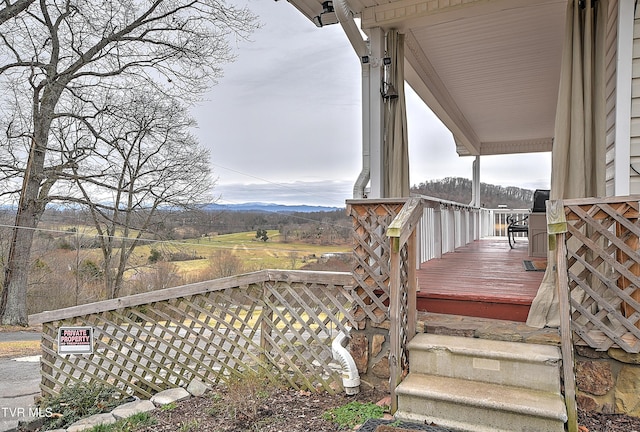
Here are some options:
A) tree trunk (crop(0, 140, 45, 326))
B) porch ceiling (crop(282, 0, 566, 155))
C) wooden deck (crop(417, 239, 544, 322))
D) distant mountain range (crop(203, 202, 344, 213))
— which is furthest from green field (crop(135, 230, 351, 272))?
wooden deck (crop(417, 239, 544, 322))

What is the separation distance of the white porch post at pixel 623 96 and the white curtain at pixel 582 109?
98 millimetres

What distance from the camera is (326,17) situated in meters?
4.05

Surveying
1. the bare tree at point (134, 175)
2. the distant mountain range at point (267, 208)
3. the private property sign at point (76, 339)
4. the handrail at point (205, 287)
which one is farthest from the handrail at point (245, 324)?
the bare tree at point (134, 175)

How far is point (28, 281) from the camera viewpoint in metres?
11.4

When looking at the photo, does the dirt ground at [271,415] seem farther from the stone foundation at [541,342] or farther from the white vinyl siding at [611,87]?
the white vinyl siding at [611,87]

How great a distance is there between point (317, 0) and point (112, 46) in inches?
384

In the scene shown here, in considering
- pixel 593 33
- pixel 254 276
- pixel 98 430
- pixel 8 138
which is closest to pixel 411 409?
pixel 254 276

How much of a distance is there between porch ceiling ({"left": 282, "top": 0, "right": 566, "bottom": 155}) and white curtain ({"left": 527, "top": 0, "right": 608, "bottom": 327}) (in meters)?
0.77

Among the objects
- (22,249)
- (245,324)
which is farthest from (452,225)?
(22,249)

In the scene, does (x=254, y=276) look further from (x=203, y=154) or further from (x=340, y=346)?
(x=203, y=154)

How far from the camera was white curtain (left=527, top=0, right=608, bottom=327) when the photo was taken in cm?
294

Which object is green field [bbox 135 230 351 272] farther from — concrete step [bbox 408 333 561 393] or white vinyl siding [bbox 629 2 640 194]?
white vinyl siding [bbox 629 2 640 194]

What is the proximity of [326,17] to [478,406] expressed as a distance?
3640 millimetres

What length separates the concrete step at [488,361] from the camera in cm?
237
